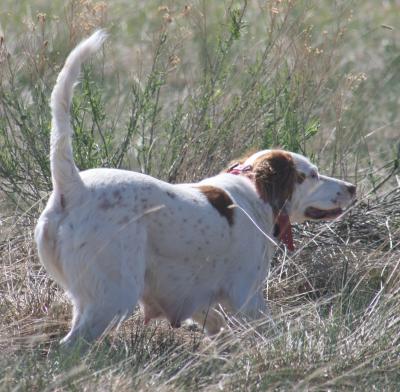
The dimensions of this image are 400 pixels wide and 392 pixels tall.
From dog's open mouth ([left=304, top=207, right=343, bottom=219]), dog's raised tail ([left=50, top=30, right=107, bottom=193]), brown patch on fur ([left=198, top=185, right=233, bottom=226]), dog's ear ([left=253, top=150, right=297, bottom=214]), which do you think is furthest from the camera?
dog's open mouth ([left=304, top=207, right=343, bottom=219])

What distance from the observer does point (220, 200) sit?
4.87m

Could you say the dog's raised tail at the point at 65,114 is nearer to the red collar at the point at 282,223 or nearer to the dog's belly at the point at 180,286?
the dog's belly at the point at 180,286

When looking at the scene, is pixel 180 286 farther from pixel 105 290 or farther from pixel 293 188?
pixel 293 188

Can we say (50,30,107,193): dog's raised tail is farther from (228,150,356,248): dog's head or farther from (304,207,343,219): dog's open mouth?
(304,207,343,219): dog's open mouth

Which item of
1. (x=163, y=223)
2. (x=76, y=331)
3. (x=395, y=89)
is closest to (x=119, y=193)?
(x=163, y=223)

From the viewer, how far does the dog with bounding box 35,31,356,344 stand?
4.36 m

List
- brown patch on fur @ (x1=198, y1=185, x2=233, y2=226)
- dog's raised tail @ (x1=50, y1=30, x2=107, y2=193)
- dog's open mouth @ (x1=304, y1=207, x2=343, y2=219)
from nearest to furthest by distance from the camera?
1. dog's raised tail @ (x1=50, y1=30, x2=107, y2=193)
2. brown patch on fur @ (x1=198, y1=185, x2=233, y2=226)
3. dog's open mouth @ (x1=304, y1=207, x2=343, y2=219)

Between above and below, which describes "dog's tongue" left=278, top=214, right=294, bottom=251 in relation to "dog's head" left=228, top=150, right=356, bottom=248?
below

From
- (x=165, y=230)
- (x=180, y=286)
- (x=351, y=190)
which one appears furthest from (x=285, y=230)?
(x=165, y=230)

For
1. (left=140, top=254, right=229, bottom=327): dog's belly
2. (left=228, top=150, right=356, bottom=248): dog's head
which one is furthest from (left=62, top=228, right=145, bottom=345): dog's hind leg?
(left=228, top=150, right=356, bottom=248): dog's head

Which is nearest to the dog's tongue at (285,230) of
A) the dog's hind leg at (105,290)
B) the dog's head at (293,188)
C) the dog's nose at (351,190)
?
the dog's head at (293,188)

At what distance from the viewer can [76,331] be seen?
4402 millimetres

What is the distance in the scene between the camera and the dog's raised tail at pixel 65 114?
4.31 metres

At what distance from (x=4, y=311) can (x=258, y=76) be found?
201cm
